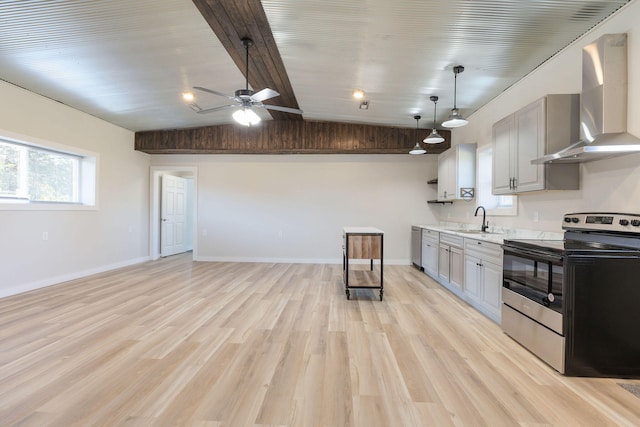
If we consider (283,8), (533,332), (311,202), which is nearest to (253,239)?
(311,202)

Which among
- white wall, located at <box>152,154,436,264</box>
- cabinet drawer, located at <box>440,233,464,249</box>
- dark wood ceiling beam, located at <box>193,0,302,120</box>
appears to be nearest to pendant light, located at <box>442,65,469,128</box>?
cabinet drawer, located at <box>440,233,464,249</box>

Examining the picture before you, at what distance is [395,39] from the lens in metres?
2.88

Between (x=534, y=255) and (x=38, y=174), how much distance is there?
20.4ft

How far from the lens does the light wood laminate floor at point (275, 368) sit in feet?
5.36

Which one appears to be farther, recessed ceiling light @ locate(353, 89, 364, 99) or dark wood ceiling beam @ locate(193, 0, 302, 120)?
recessed ceiling light @ locate(353, 89, 364, 99)

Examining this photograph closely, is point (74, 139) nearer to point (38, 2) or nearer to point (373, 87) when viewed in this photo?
point (38, 2)

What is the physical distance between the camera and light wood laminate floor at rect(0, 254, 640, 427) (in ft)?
5.36

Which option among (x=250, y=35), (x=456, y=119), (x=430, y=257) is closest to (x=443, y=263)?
(x=430, y=257)

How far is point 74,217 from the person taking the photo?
474cm

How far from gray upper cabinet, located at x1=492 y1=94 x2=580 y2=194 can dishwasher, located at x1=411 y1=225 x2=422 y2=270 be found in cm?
245

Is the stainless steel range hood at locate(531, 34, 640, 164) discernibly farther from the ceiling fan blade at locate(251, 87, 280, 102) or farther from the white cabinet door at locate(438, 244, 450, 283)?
the ceiling fan blade at locate(251, 87, 280, 102)

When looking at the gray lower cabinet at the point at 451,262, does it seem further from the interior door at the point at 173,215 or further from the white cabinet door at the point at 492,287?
the interior door at the point at 173,215

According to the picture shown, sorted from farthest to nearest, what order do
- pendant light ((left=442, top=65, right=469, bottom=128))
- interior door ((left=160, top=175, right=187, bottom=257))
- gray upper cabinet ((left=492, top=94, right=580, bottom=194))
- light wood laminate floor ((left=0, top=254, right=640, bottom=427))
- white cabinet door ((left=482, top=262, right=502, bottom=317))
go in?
interior door ((left=160, top=175, right=187, bottom=257)), pendant light ((left=442, top=65, right=469, bottom=128)), white cabinet door ((left=482, top=262, right=502, bottom=317)), gray upper cabinet ((left=492, top=94, right=580, bottom=194)), light wood laminate floor ((left=0, top=254, right=640, bottom=427))

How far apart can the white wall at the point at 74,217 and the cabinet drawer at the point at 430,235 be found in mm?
5861
